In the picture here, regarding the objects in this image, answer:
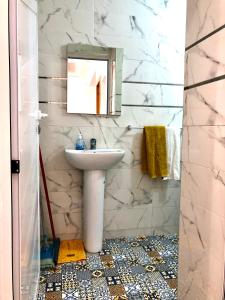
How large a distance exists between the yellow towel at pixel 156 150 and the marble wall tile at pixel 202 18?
→ 46.8 inches

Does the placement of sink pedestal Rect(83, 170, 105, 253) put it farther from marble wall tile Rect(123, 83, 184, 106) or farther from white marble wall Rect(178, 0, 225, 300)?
white marble wall Rect(178, 0, 225, 300)

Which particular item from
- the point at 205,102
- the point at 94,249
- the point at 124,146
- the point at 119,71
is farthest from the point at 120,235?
the point at 205,102

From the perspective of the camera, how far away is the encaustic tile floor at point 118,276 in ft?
5.70

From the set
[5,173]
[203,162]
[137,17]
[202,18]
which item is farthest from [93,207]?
[137,17]

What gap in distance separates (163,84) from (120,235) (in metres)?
1.62

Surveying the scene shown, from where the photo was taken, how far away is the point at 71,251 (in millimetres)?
2277

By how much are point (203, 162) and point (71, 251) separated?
1.59m

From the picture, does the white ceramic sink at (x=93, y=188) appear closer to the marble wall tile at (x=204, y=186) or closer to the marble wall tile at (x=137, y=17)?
the marble wall tile at (x=204, y=186)

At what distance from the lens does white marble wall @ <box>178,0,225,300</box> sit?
3.61ft

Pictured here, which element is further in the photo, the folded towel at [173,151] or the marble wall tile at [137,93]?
the folded towel at [173,151]

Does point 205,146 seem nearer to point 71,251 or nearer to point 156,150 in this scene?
point 156,150

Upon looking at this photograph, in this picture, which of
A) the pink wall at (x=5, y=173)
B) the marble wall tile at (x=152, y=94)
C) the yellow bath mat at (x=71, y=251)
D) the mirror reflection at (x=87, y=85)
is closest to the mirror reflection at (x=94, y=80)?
the mirror reflection at (x=87, y=85)

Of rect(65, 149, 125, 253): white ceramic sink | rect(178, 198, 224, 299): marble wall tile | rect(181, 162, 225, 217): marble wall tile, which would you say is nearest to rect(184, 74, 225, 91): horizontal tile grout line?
rect(181, 162, 225, 217): marble wall tile

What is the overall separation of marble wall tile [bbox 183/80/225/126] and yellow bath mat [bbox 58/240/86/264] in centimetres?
153
